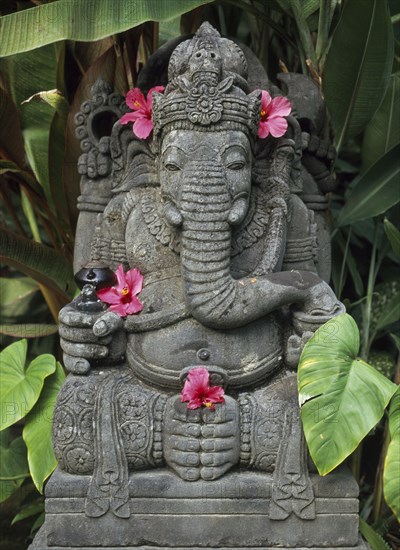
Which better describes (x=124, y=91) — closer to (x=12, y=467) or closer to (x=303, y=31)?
(x=303, y=31)

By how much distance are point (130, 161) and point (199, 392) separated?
1.02 metres

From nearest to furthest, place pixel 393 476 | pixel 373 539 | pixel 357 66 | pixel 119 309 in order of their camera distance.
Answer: pixel 393 476 < pixel 119 309 < pixel 373 539 < pixel 357 66

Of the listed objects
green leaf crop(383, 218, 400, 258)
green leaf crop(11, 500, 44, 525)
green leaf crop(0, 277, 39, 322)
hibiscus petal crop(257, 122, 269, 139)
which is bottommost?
green leaf crop(11, 500, 44, 525)

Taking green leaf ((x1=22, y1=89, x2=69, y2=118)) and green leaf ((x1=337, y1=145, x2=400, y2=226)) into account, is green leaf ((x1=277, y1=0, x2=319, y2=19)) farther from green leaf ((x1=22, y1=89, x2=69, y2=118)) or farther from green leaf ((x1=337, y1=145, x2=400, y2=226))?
green leaf ((x1=22, y1=89, x2=69, y2=118))

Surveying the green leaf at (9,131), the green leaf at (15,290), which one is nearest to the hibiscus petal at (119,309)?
the green leaf at (9,131)

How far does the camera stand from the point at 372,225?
4707 mm

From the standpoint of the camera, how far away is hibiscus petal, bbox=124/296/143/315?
124 inches

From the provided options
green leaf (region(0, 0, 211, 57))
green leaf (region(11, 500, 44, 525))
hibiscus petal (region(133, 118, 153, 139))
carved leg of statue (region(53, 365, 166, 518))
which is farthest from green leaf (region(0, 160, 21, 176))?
green leaf (region(11, 500, 44, 525))

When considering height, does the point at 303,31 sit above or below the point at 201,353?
above

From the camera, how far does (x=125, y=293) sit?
318cm

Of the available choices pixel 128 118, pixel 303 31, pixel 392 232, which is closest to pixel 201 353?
pixel 128 118

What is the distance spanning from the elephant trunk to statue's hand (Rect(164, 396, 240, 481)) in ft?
0.99

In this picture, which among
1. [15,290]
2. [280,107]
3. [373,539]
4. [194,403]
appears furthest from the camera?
[15,290]

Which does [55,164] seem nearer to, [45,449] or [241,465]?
[45,449]
